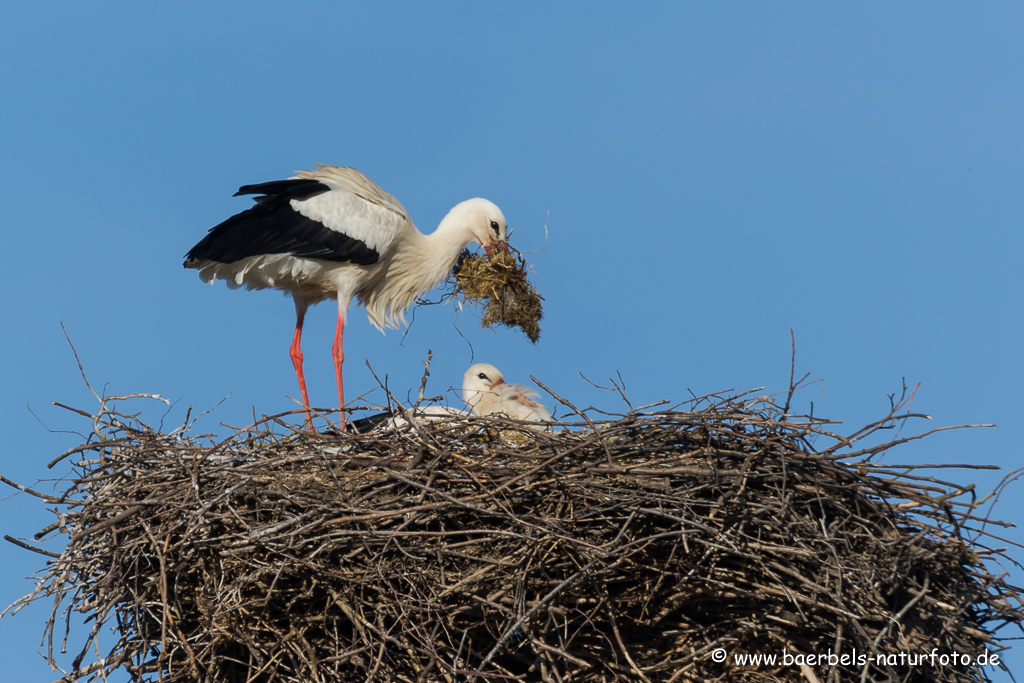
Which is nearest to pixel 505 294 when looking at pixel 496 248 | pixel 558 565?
pixel 496 248

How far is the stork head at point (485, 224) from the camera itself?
697cm

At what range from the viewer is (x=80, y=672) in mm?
4258

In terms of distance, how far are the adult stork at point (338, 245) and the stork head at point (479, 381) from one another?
0.88 meters

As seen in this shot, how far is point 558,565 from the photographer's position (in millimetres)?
3939

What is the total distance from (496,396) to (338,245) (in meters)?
1.35

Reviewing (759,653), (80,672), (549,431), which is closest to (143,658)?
(80,672)

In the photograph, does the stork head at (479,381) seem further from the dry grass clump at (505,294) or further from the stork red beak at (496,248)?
the stork red beak at (496,248)

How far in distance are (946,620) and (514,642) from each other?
5.20 feet

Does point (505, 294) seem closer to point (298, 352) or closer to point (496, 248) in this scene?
point (496, 248)

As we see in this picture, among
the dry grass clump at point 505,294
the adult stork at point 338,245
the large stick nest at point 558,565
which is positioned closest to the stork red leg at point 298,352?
the adult stork at point 338,245

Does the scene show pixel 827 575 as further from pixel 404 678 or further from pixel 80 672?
pixel 80 672

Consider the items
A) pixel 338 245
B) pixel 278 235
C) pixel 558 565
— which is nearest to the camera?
pixel 558 565

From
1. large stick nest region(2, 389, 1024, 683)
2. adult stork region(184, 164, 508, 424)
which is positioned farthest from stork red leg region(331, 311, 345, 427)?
large stick nest region(2, 389, 1024, 683)

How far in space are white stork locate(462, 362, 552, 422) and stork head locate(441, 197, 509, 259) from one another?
3.22 ft
